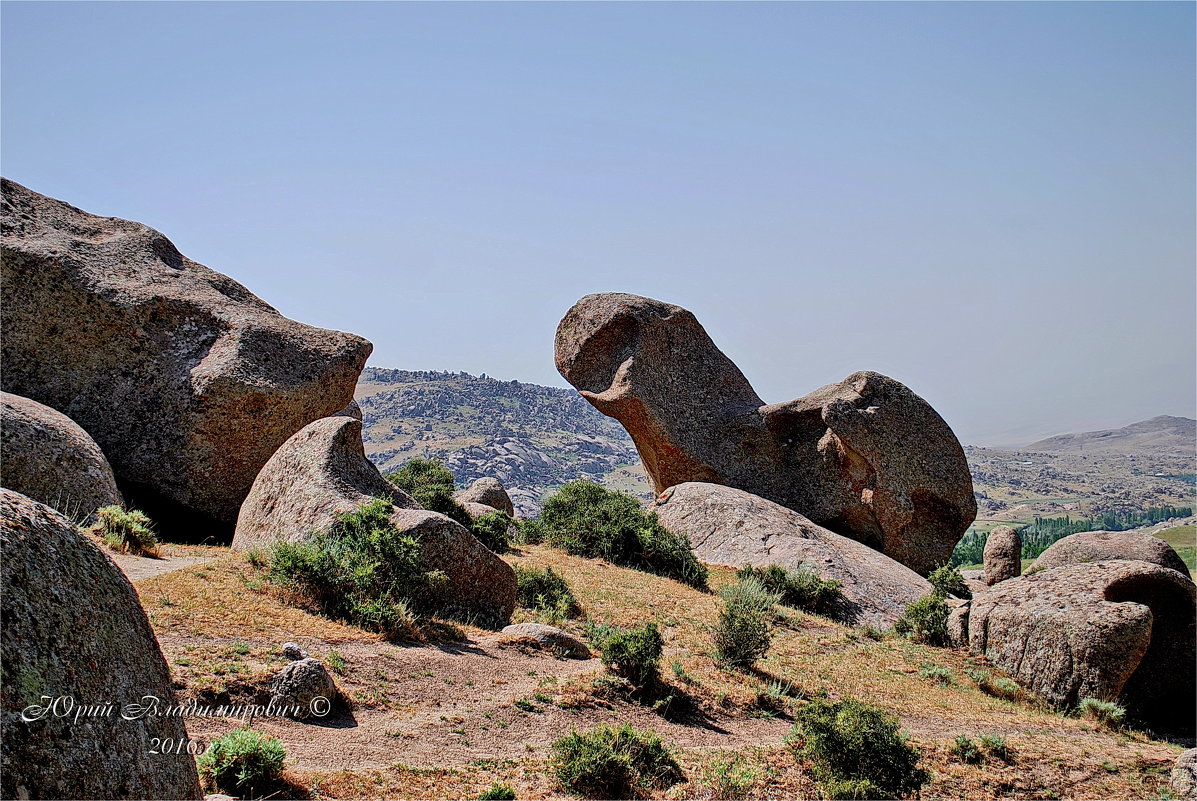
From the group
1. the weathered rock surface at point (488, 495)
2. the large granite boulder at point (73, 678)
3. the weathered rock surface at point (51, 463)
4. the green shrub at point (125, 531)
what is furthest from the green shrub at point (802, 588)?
the large granite boulder at point (73, 678)

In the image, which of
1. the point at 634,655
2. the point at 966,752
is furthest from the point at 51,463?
the point at 966,752

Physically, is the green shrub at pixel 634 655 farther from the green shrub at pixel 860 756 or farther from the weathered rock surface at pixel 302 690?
the weathered rock surface at pixel 302 690

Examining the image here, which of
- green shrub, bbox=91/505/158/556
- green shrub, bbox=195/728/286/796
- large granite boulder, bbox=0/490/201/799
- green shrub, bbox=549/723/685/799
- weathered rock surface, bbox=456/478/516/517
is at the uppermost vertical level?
large granite boulder, bbox=0/490/201/799

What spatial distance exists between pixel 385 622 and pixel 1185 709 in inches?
470

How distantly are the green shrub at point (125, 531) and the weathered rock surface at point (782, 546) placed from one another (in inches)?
441

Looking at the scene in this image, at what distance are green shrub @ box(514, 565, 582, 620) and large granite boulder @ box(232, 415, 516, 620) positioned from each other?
86 centimetres

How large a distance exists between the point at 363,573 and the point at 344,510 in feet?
5.27

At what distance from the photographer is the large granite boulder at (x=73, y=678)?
3211 mm

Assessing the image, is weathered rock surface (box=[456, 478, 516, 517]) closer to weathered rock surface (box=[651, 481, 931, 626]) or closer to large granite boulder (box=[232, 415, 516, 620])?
weathered rock surface (box=[651, 481, 931, 626])

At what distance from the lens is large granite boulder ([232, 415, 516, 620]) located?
37.4 ft

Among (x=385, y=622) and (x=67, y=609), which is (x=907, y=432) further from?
(x=67, y=609)

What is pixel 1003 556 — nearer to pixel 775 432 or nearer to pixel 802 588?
pixel 802 588

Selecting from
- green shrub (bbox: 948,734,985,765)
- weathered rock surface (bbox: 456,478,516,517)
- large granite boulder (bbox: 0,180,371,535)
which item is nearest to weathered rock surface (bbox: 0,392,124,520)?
large granite boulder (bbox: 0,180,371,535)

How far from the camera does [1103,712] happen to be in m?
11.9
